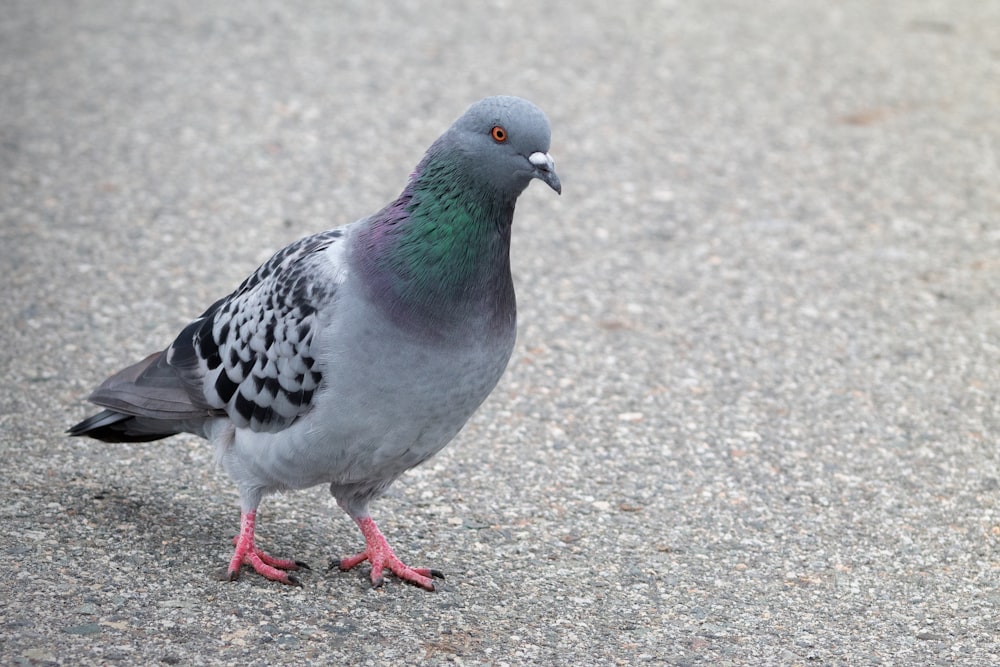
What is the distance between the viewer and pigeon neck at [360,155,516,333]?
11.5 feet

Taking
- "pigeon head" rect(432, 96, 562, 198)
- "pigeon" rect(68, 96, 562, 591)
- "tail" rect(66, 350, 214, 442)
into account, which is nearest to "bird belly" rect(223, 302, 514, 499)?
"pigeon" rect(68, 96, 562, 591)

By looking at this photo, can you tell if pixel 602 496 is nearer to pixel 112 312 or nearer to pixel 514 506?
pixel 514 506

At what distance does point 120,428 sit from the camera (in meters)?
4.14

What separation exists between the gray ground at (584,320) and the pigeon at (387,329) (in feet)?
1.67

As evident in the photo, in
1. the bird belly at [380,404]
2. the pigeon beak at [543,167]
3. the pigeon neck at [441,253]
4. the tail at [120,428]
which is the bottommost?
the tail at [120,428]

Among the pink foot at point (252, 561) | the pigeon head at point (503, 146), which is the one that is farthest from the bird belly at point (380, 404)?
the pigeon head at point (503, 146)

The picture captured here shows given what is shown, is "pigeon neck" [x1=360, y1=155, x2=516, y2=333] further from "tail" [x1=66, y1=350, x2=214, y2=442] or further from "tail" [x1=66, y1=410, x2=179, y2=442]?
"tail" [x1=66, y1=410, x2=179, y2=442]

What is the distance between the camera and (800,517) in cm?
446

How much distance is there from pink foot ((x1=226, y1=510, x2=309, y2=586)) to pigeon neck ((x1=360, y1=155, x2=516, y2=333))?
906mm

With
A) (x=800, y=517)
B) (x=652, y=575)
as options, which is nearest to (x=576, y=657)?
(x=652, y=575)

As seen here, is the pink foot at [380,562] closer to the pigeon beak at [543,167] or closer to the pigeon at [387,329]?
the pigeon at [387,329]

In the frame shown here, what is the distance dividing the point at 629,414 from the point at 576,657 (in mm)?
1662

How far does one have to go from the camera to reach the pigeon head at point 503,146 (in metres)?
3.49

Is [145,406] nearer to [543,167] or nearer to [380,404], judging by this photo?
[380,404]
